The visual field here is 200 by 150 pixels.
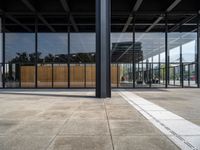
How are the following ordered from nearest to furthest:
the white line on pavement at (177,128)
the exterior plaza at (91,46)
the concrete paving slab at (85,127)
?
the white line on pavement at (177,128), the concrete paving slab at (85,127), the exterior plaza at (91,46)

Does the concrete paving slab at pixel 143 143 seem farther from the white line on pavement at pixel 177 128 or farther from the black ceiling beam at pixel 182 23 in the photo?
the black ceiling beam at pixel 182 23

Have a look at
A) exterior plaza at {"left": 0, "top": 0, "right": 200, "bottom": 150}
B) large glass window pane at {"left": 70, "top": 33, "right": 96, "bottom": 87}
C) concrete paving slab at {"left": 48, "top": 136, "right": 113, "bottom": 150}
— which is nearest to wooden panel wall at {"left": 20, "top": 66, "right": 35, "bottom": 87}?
exterior plaza at {"left": 0, "top": 0, "right": 200, "bottom": 150}

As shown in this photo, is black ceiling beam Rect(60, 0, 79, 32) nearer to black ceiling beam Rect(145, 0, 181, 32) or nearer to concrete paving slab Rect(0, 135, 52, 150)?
black ceiling beam Rect(145, 0, 181, 32)

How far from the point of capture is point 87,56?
1158 inches

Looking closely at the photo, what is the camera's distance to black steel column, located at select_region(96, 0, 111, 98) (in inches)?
706

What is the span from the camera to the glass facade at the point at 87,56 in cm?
2916

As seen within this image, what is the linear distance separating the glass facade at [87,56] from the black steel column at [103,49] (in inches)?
437

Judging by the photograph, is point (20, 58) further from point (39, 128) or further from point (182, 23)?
point (39, 128)

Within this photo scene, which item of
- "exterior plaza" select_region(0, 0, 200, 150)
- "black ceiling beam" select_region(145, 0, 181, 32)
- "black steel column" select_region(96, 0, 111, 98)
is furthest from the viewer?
"exterior plaza" select_region(0, 0, 200, 150)

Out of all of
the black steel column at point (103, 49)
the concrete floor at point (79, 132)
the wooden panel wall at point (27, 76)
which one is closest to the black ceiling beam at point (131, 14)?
the black steel column at point (103, 49)

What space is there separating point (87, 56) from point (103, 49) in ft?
37.5

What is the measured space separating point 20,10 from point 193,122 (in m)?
22.8

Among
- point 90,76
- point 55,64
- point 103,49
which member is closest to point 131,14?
point 90,76

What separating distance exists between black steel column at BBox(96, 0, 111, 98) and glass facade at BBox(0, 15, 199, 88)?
1109cm
